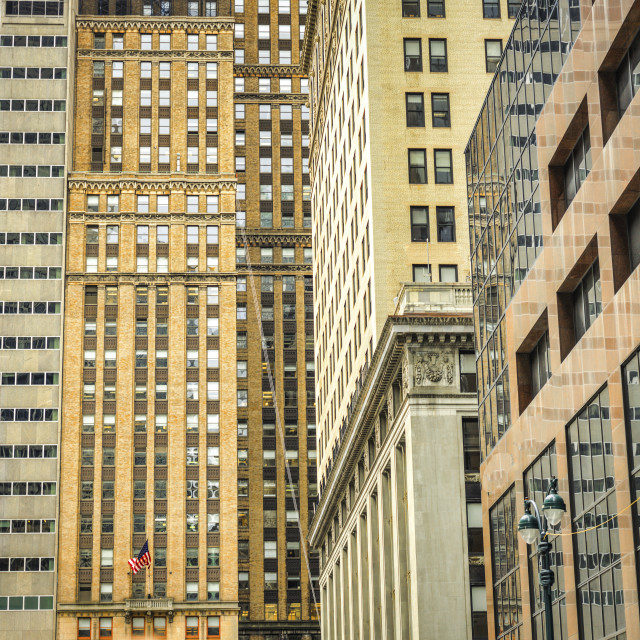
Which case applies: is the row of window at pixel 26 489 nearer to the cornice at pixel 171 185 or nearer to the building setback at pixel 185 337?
the building setback at pixel 185 337

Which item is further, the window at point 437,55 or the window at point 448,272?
the window at point 437,55

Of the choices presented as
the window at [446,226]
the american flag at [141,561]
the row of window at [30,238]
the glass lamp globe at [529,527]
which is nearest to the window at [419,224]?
the window at [446,226]

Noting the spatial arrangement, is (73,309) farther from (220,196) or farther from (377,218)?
Answer: (377,218)

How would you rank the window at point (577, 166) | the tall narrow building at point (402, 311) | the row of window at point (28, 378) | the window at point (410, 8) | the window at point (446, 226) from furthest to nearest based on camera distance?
the row of window at point (28, 378), the window at point (410, 8), the window at point (446, 226), the tall narrow building at point (402, 311), the window at point (577, 166)

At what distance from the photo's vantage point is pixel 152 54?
152 m

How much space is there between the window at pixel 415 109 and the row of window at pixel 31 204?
74183mm

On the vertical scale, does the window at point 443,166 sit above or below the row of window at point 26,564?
above

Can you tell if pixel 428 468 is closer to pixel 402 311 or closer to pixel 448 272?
pixel 402 311

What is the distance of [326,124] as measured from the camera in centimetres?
10456

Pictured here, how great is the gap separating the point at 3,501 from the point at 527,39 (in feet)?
320

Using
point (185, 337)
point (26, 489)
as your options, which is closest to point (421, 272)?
point (185, 337)

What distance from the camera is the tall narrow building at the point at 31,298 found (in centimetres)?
13062

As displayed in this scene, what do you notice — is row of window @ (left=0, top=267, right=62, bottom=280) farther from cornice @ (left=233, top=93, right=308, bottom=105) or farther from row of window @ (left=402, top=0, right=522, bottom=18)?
row of window @ (left=402, top=0, right=522, bottom=18)

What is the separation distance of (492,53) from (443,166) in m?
8.05
